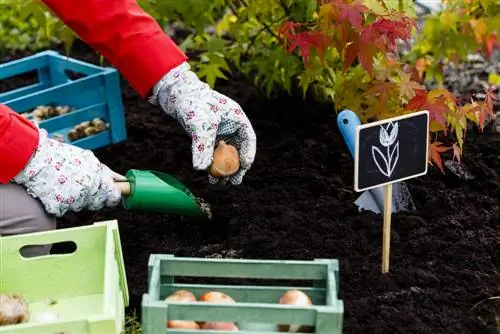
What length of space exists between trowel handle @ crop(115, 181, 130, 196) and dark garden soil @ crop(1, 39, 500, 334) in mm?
198

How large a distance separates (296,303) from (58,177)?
0.79 metres

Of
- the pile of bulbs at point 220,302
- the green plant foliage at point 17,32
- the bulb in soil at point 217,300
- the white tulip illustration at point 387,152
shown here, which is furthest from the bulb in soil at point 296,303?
the green plant foliage at point 17,32

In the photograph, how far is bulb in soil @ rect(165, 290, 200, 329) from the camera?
1969mm

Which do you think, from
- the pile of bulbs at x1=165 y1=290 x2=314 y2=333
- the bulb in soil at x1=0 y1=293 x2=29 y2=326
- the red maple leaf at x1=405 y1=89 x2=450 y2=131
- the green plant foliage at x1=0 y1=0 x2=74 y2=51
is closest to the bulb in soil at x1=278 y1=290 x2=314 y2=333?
the pile of bulbs at x1=165 y1=290 x2=314 y2=333

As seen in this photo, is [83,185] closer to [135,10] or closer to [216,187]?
[135,10]

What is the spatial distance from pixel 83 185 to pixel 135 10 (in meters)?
0.47

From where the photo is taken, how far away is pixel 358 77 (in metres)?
3.13

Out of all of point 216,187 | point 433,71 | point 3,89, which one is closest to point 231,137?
point 216,187

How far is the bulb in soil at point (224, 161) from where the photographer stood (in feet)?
8.48

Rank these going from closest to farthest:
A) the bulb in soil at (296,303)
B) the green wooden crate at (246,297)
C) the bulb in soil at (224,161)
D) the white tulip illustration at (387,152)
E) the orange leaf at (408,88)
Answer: the green wooden crate at (246,297)
the bulb in soil at (296,303)
the white tulip illustration at (387,152)
the bulb in soil at (224,161)
the orange leaf at (408,88)

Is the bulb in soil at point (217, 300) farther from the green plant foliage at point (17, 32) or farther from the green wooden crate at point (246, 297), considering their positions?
the green plant foliage at point (17, 32)

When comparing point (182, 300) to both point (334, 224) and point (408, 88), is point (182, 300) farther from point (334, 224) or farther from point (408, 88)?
point (408, 88)

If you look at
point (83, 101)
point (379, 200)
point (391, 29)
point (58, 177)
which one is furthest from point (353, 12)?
point (83, 101)

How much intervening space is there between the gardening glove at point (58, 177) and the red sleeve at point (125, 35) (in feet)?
0.88
